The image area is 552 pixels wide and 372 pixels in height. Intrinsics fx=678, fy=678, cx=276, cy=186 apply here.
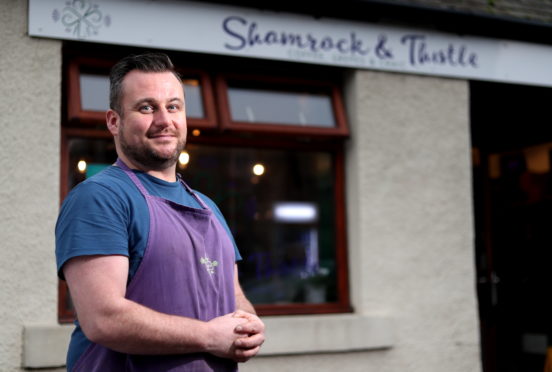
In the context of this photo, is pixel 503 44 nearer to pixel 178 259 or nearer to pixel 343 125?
pixel 343 125

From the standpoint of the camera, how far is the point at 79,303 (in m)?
1.96

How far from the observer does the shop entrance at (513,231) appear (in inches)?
305

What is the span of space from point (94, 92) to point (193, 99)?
76 centimetres

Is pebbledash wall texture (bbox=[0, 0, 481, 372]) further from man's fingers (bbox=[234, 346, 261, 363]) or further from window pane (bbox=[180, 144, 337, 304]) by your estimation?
man's fingers (bbox=[234, 346, 261, 363])

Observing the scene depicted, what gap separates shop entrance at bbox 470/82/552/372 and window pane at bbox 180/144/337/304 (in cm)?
250

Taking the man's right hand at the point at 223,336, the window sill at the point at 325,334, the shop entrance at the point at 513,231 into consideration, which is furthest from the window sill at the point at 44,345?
the shop entrance at the point at 513,231

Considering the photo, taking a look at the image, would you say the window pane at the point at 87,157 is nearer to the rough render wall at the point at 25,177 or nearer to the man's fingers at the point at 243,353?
the rough render wall at the point at 25,177

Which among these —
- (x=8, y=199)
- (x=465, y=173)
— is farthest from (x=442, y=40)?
(x=8, y=199)

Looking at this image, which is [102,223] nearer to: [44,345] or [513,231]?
[44,345]

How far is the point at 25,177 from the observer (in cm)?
461

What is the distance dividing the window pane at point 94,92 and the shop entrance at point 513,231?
4057 mm

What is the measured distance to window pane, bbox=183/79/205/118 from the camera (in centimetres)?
527

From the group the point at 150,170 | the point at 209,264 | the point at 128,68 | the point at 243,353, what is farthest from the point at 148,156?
the point at 243,353

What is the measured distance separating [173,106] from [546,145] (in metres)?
6.97
